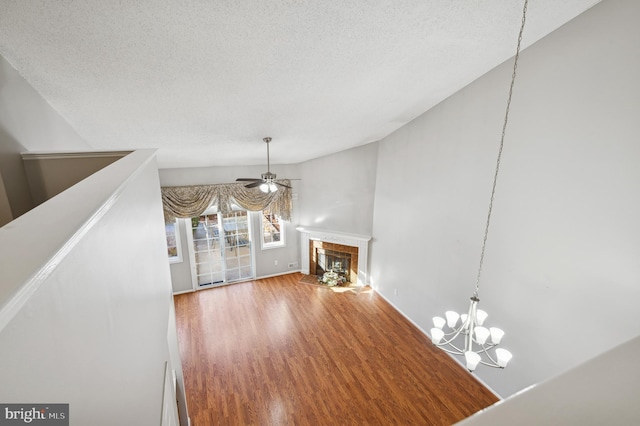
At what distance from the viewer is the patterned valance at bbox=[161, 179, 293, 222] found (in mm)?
5477

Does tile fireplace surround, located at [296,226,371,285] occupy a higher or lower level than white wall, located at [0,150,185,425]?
lower

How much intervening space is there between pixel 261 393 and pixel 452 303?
9.52 feet

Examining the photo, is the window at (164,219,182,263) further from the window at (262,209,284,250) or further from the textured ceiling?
the textured ceiling

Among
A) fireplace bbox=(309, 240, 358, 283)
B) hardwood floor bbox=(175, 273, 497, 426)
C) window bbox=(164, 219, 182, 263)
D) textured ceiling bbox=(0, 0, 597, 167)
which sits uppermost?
textured ceiling bbox=(0, 0, 597, 167)

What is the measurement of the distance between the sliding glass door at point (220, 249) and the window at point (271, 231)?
398 millimetres

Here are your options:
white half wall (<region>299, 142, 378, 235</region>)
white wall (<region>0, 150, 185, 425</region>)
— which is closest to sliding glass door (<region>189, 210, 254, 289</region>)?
white half wall (<region>299, 142, 378, 235</region>)

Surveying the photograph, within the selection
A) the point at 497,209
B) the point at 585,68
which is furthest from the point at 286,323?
the point at 585,68

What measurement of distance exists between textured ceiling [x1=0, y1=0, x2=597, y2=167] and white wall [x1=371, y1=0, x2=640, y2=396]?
0.36 meters

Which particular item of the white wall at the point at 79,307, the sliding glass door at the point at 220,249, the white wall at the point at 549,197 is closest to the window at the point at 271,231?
the sliding glass door at the point at 220,249

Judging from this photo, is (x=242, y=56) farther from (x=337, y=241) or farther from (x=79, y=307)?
(x=337, y=241)

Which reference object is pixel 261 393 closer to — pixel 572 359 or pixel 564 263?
pixel 572 359

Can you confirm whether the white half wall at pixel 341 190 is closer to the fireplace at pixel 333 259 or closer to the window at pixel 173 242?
the fireplace at pixel 333 259

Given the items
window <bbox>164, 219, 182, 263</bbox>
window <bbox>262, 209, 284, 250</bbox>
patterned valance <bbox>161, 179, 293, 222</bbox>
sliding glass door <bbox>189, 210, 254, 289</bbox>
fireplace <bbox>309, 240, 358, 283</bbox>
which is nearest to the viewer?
patterned valance <bbox>161, 179, 293, 222</bbox>

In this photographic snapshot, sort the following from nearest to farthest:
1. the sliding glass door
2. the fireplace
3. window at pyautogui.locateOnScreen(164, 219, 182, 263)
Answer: window at pyautogui.locateOnScreen(164, 219, 182, 263) → the sliding glass door → the fireplace
